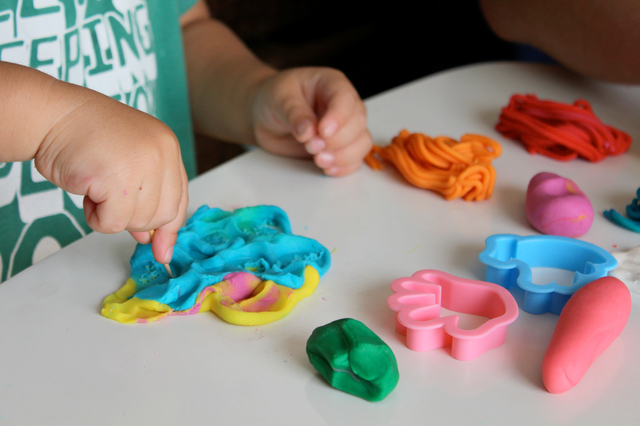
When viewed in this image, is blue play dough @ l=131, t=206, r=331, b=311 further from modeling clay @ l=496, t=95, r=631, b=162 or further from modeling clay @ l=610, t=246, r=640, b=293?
modeling clay @ l=496, t=95, r=631, b=162

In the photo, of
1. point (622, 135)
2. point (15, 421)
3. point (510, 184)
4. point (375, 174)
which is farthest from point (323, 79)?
point (15, 421)

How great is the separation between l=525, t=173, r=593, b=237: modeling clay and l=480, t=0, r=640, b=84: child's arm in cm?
→ 33

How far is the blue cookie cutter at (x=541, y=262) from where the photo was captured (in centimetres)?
46

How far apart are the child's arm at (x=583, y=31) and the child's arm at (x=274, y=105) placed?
369 mm

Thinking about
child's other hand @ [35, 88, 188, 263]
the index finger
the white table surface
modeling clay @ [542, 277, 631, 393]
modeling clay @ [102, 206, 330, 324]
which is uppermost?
child's other hand @ [35, 88, 188, 263]

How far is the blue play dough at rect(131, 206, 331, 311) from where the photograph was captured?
477 mm

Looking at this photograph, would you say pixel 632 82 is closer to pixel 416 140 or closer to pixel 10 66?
pixel 416 140

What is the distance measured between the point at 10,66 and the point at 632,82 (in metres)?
0.80

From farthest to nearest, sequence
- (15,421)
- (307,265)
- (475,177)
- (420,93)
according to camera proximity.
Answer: (420,93)
(475,177)
(307,265)
(15,421)

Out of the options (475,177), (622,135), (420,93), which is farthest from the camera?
(420,93)

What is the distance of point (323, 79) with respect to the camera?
76cm

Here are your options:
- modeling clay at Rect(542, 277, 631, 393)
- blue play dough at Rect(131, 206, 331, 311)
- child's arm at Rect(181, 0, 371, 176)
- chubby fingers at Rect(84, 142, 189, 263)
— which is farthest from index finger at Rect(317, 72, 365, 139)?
modeling clay at Rect(542, 277, 631, 393)

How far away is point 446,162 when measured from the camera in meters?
0.67

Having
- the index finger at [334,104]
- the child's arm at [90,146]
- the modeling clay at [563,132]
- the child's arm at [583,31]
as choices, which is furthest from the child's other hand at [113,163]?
the child's arm at [583,31]
